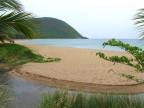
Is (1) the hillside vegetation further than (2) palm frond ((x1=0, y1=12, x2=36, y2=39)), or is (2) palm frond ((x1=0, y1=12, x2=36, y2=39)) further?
(1) the hillside vegetation

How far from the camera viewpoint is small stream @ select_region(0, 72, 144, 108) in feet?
15.1

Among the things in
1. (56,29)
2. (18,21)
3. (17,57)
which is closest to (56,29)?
(56,29)

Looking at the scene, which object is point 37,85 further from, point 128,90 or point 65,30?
point 65,30

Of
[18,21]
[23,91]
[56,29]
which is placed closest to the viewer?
[18,21]

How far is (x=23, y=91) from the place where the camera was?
5660 mm

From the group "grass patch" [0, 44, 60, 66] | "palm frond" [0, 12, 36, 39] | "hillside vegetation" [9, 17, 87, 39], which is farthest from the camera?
"hillside vegetation" [9, 17, 87, 39]

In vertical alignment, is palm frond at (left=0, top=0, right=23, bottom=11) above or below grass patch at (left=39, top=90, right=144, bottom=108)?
above

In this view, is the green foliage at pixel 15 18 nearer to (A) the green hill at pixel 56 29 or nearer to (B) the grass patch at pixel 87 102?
(B) the grass patch at pixel 87 102

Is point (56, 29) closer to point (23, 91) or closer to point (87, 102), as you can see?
point (23, 91)

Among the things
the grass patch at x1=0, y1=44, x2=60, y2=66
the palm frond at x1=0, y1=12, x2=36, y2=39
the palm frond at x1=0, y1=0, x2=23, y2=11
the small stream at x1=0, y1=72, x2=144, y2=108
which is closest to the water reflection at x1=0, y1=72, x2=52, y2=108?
the small stream at x1=0, y1=72, x2=144, y2=108

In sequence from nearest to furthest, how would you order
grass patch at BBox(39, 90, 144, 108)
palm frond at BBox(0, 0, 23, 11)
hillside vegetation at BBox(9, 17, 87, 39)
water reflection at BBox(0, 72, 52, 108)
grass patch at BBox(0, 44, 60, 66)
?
1. palm frond at BBox(0, 0, 23, 11)
2. grass patch at BBox(39, 90, 144, 108)
3. water reflection at BBox(0, 72, 52, 108)
4. grass patch at BBox(0, 44, 60, 66)
5. hillside vegetation at BBox(9, 17, 87, 39)

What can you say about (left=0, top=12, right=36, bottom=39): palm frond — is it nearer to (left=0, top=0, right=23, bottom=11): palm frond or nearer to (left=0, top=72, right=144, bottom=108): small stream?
(left=0, top=0, right=23, bottom=11): palm frond

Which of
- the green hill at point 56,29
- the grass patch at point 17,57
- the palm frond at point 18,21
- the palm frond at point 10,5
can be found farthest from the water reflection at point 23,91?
the green hill at point 56,29

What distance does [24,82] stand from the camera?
671 cm
